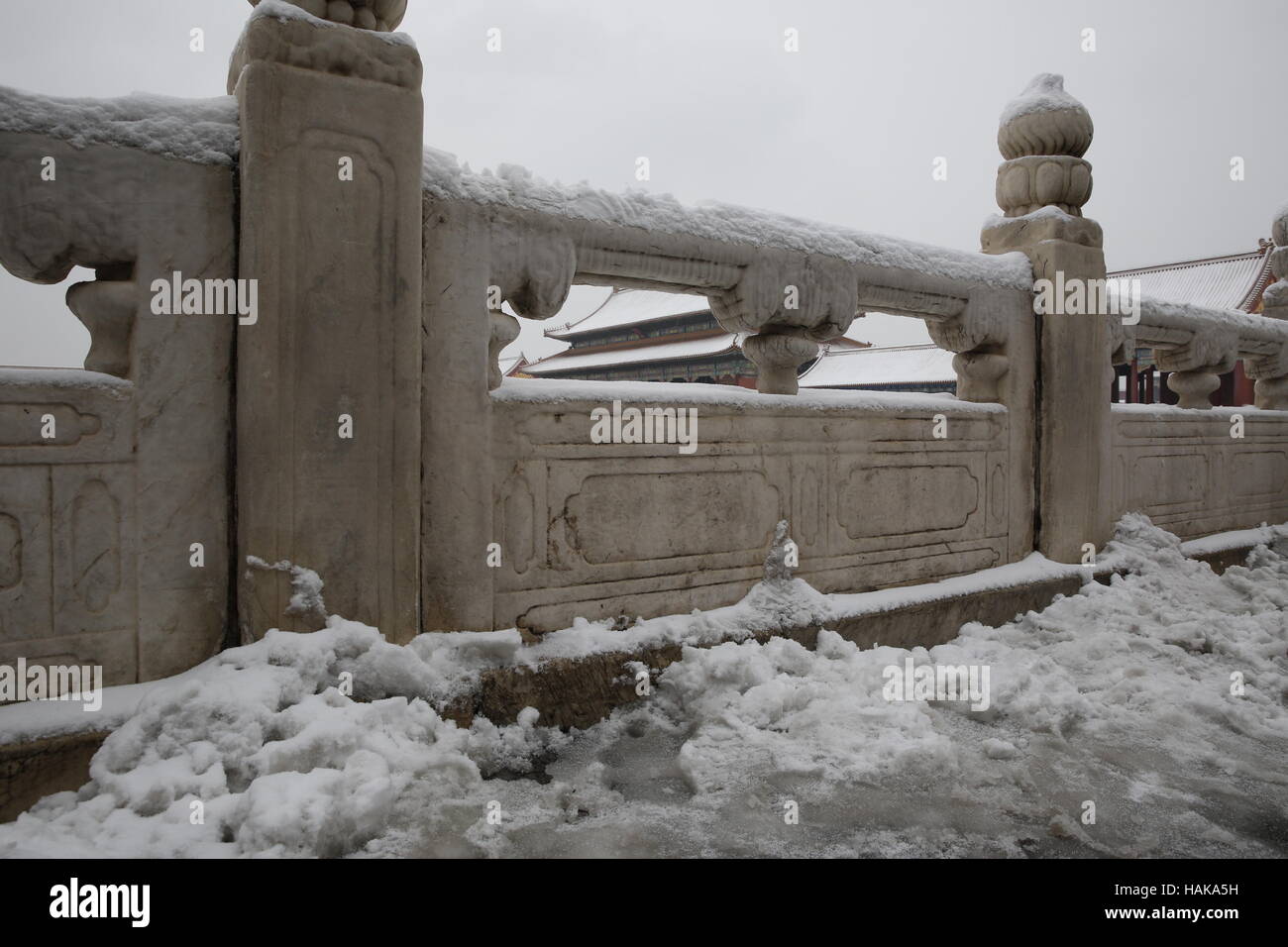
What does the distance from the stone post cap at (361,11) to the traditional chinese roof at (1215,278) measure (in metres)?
15.0

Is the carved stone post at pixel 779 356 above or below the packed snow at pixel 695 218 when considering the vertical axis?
below

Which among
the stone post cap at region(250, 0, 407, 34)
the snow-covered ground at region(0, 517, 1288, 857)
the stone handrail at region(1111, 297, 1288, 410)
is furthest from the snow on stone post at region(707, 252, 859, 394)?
the stone handrail at region(1111, 297, 1288, 410)

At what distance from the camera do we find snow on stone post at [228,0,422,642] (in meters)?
1.96

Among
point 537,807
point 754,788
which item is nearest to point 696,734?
point 754,788

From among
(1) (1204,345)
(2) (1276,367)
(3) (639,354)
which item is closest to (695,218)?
(1) (1204,345)

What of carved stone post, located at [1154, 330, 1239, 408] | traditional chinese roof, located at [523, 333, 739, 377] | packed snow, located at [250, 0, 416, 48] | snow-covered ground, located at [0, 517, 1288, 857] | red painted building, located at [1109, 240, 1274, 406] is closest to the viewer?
snow-covered ground, located at [0, 517, 1288, 857]

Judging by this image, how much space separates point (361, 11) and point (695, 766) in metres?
2.23

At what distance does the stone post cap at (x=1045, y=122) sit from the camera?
3.79 meters

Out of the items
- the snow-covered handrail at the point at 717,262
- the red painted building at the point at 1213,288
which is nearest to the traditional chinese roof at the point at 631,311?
the red painted building at the point at 1213,288

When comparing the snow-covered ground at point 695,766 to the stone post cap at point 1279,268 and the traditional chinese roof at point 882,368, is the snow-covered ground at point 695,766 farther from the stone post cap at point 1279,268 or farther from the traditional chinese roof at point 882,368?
the traditional chinese roof at point 882,368

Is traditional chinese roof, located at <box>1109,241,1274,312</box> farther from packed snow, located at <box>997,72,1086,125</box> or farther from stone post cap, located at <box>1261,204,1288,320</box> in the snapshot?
packed snow, located at <box>997,72,1086,125</box>

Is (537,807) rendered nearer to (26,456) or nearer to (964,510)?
(26,456)

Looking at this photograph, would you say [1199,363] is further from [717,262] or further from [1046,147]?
[717,262]

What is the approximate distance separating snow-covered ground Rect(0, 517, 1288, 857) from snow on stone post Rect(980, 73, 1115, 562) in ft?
4.10
